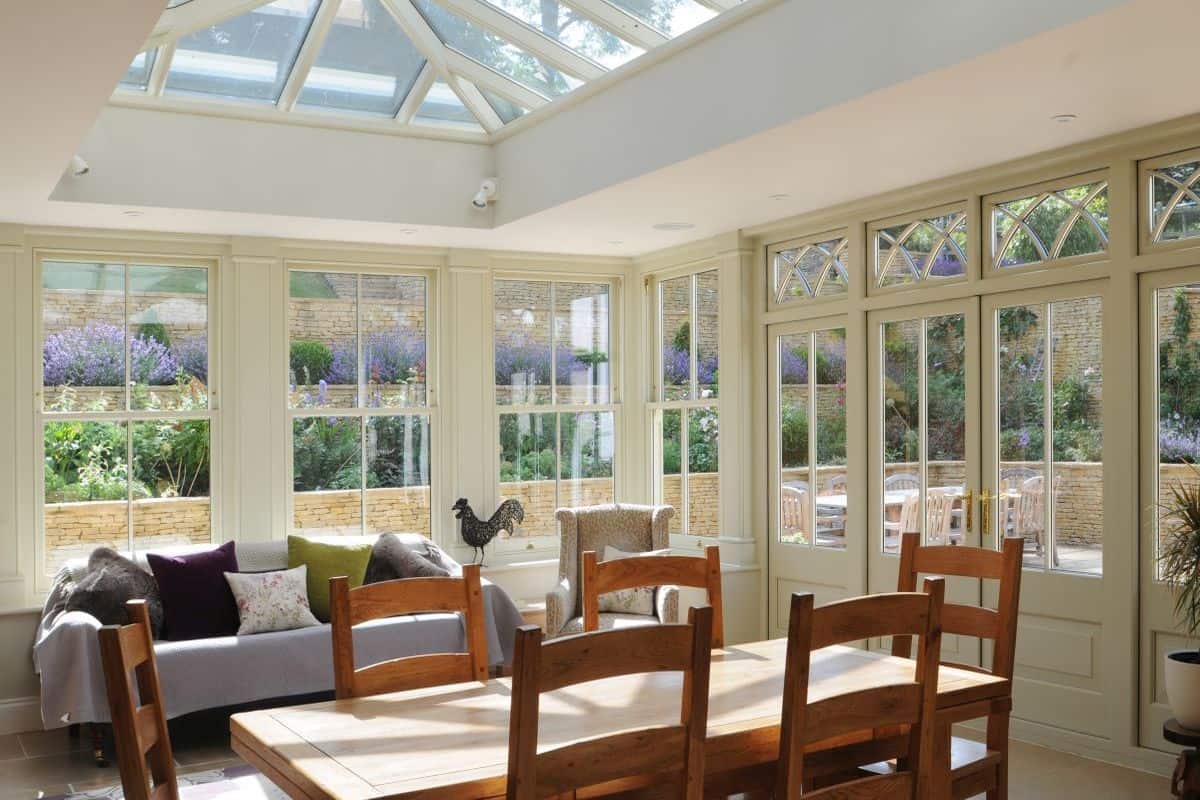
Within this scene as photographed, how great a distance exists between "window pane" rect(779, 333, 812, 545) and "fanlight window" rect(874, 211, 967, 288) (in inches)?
28.9

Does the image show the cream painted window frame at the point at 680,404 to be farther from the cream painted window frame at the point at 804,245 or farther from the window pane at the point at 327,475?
the window pane at the point at 327,475

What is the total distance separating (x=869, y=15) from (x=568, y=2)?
1.67 meters

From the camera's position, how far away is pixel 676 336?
775cm

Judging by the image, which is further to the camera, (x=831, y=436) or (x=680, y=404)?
(x=680, y=404)

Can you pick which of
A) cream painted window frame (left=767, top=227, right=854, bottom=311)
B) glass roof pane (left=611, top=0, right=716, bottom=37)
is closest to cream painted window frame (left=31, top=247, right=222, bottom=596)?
glass roof pane (left=611, top=0, right=716, bottom=37)

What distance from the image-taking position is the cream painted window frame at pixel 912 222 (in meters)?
5.59

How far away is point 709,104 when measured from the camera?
4.87 metres

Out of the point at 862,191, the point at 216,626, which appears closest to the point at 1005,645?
the point at 862,191

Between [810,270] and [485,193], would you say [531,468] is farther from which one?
[810,270]

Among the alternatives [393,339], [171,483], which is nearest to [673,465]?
[393,339]

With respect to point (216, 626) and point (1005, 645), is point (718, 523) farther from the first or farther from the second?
point (1005, 645)

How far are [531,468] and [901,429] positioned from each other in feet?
9.09

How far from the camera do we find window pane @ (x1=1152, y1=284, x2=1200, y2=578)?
4.67 meters

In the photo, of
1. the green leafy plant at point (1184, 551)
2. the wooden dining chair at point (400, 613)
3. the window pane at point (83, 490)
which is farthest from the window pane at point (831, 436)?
the window pane at point (83, 490)
